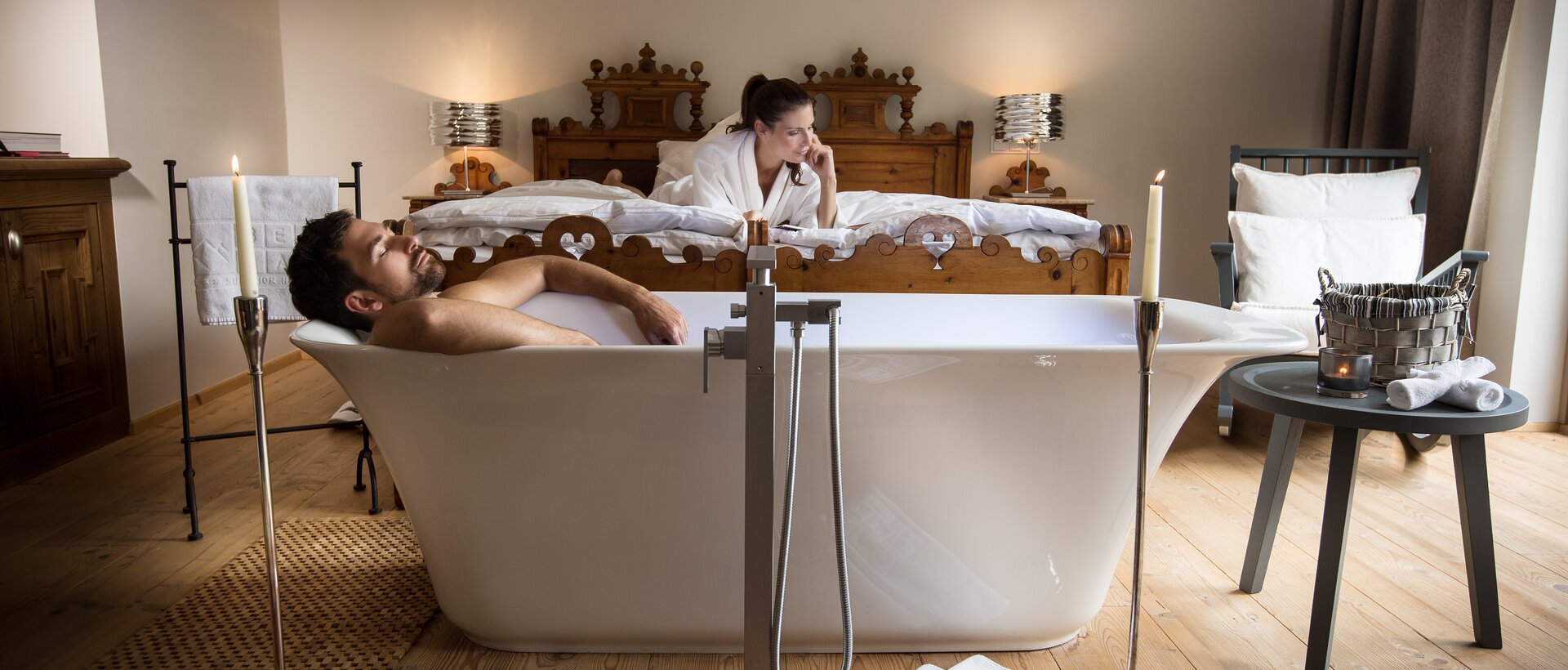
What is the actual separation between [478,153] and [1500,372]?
3870mm

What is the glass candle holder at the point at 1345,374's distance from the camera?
1642 millimetres

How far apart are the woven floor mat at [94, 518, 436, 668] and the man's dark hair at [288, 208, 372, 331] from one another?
1.66 feet

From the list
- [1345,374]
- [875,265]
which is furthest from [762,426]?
[875,265]

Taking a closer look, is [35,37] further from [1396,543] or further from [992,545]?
[1396,543]

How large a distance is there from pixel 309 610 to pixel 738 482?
2.89 feet

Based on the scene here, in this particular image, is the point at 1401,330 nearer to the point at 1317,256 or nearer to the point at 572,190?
the point at 1317,256

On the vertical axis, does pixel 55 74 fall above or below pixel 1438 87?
below

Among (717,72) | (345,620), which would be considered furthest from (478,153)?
(345,620)

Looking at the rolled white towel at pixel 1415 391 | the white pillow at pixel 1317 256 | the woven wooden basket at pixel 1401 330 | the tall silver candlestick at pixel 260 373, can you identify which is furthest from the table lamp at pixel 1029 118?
the tall silver candlestick at pixel 260 373

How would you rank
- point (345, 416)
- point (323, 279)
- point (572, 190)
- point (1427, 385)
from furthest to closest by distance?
point (572, 190) < point (345, 416) < point (323, 279) < point (1427, 385)

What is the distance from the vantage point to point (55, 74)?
9.05 ft

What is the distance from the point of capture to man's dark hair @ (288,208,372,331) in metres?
1.71

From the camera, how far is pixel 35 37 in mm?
2678

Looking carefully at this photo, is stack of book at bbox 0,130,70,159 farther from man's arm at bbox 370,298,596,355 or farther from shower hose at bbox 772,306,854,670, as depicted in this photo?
shower hose at bbox 772,306,854,670
